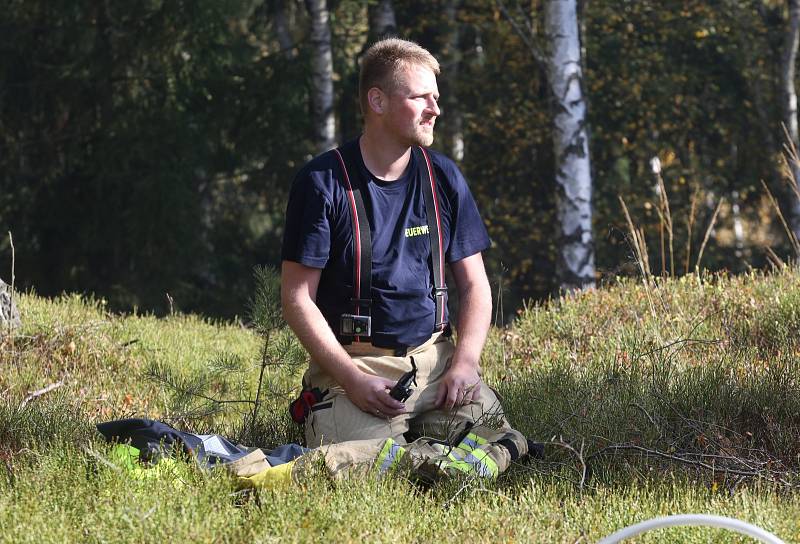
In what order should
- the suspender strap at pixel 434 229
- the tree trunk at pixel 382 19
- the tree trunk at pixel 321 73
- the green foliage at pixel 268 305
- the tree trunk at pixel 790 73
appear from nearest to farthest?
the suspender strap at pixel 434 229 < the green foliage at pixel 268 305 < the tree trunk at pixel 321 73 < the tree trunk at pixel 790 73 < the tree trunk at pixel 382 19

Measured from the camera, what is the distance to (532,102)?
15.8 meters

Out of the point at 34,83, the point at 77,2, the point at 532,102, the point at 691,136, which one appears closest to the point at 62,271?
the point at 34,83

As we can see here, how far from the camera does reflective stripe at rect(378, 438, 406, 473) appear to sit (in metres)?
3.82

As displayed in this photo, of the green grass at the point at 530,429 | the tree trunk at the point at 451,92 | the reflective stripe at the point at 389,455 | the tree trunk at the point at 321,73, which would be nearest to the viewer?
the green grass at the point at 530,429

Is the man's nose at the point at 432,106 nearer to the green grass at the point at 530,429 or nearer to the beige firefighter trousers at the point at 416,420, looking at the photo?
the beige firefighter trousers at the point at 416,420

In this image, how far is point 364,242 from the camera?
4.18 metres

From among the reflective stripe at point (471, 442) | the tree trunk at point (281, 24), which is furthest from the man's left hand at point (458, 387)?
the tree trunk at point (281, 24)

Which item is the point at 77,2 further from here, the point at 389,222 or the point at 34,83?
the point at 389,222

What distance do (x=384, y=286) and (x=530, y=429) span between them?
3.08 ft

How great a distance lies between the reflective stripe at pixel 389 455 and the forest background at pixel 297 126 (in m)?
9.51

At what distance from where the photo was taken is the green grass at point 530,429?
3396mm

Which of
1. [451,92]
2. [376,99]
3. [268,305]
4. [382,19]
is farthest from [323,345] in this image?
[451,92]

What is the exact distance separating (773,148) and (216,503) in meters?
14.0

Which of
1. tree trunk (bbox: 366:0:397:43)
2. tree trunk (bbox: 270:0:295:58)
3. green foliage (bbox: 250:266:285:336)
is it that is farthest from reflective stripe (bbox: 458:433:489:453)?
tree trunk (bbox: 270:0:295:58)
